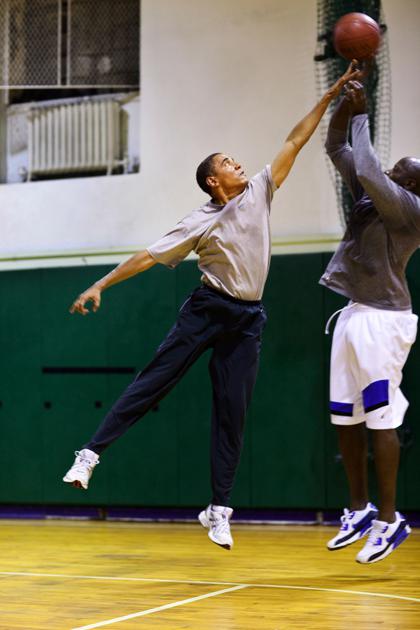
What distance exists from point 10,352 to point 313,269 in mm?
2469

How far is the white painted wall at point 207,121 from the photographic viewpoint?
23.3 ft

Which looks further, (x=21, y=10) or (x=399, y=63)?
(x=21, y=10)

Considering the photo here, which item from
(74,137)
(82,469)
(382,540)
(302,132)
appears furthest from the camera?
(74,137)

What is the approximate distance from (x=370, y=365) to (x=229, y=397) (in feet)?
2.12

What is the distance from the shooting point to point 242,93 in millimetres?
7328

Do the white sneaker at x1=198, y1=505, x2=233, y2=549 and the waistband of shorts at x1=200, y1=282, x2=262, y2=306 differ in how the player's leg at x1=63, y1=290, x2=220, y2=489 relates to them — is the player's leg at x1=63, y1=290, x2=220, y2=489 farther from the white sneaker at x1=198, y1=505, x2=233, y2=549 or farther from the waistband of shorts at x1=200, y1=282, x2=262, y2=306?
the white sneaker at x1=198, y1=505, x2=233, y2=549

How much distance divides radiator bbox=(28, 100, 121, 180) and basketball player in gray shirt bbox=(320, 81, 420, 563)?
3395mm

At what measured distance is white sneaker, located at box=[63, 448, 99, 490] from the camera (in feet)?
14.0

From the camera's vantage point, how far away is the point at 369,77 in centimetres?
695

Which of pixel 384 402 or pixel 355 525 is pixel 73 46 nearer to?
pixel 384 402

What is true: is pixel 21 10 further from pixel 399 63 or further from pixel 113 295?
pixel 399 63

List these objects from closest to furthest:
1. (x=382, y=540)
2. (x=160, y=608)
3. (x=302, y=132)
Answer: (x=160, y=608) < (x=382, y=540) < (x=302, y=132)

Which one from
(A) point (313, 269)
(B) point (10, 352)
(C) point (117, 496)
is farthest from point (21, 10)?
(C) point (117, 496)

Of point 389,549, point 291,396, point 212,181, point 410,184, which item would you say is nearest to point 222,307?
point 212,181
